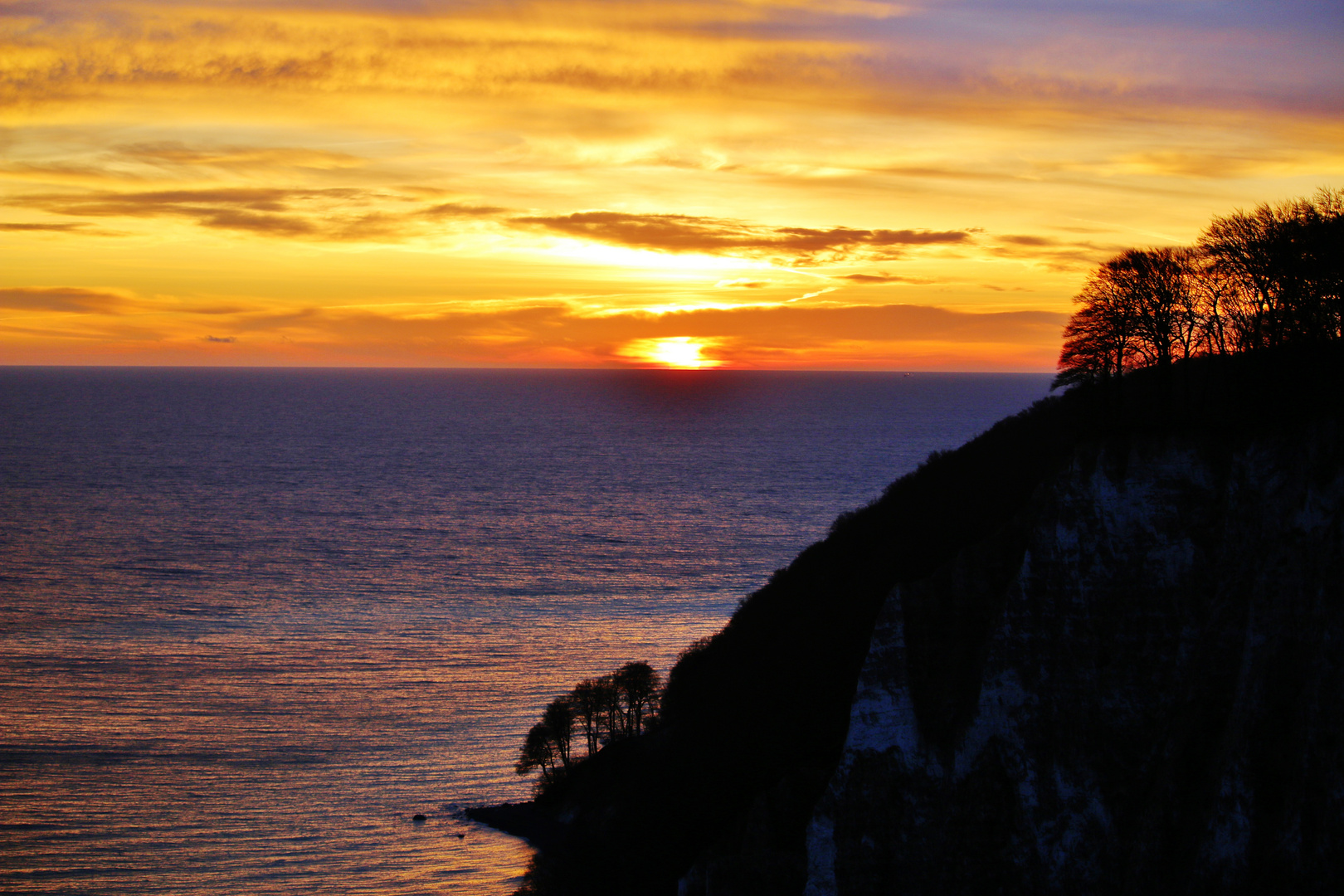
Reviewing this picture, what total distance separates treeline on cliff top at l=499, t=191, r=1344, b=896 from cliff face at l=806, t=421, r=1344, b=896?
2.26 ft

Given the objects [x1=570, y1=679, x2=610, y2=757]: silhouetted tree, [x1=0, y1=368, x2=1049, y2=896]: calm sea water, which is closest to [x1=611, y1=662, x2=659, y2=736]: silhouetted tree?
[x1=570, y1=679, x2=610, y2=757]: silhouetted tree

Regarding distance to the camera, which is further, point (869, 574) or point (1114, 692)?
point (869, 574)

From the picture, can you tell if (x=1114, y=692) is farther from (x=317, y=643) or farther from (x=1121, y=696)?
(x=317, y=643)

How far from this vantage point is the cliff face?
703 inches

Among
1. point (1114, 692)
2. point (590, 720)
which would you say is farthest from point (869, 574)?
point (590, 720)

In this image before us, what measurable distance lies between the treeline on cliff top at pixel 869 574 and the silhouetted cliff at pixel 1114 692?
0.14 metres

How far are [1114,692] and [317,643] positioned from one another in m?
47.1

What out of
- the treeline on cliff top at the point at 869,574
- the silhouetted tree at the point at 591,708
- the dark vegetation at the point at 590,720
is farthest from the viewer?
the silhouetted tree at the point at 591,708

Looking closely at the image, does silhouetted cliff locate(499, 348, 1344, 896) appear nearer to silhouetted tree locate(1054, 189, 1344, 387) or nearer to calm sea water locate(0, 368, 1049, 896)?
silhouetted tree locate(1054, 189, 1344, 387)

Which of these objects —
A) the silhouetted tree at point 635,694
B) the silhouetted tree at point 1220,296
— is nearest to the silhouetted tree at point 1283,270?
the silhouetted tree at point 1220,296

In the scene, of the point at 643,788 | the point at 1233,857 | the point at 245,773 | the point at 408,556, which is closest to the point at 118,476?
the point at 408,556

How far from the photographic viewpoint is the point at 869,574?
34.3 meters

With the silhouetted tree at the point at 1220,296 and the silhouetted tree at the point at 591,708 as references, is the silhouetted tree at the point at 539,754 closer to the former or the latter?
the silhouetted tree at the point at 591,708

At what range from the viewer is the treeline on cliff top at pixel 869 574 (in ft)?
76.7
